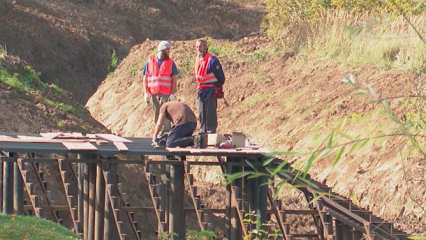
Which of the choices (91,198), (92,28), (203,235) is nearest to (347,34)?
(91,198)

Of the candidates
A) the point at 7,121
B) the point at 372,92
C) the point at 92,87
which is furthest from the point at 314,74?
the point at 372,92

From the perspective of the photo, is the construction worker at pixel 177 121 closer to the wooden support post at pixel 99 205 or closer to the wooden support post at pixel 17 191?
the wooden support post at pixel 99 205

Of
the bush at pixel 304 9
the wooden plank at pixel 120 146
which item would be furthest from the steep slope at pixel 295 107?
the wooden plank at pixel 120 146

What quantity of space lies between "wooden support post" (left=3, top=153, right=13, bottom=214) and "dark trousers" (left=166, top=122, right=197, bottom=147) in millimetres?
2429

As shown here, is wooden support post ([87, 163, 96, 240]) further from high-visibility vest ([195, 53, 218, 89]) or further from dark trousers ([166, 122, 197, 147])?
high-visibility vest ([195, 53, 218, 89])

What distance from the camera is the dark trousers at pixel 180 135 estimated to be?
20.9 metres

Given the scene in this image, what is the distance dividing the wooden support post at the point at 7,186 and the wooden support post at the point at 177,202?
245 cm

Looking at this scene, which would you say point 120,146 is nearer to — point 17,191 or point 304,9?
point 17,191

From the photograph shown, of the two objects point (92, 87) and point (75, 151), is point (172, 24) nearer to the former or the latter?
point (92, 87)

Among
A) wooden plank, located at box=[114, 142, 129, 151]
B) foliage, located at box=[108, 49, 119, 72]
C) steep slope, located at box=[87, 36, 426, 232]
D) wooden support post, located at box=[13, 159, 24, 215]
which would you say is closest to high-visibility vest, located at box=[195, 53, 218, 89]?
wooden plank, located at box=[114, 142, 129, 151]

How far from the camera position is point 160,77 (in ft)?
72.9

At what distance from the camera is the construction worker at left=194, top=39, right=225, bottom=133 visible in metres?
22.5

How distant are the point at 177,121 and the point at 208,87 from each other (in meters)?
2.09

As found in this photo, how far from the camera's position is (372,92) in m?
7.30
